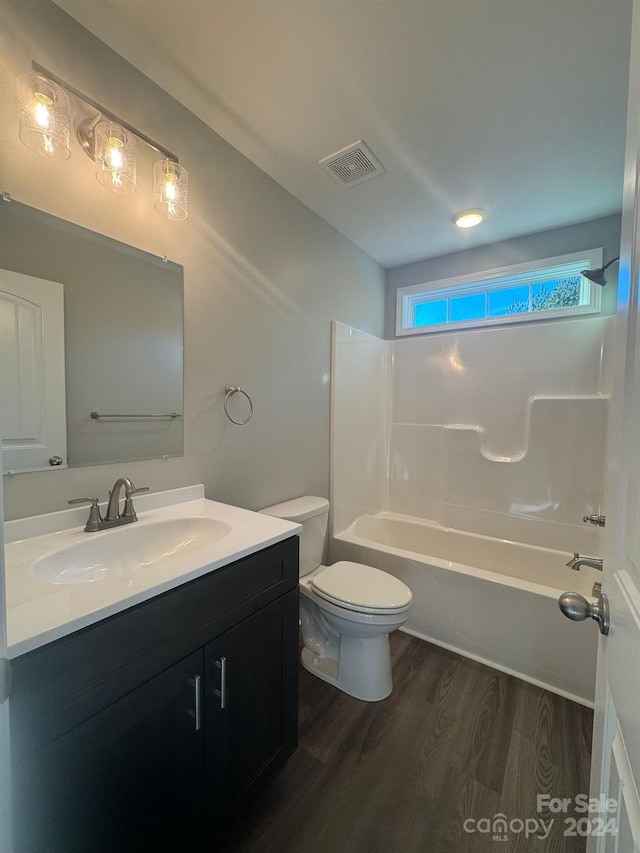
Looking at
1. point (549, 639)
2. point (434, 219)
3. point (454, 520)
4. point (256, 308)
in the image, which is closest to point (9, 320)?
point (256, 308)

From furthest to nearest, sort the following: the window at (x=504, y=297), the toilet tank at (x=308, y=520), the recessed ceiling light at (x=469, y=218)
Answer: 1. the window at (x=504, y=297)
2. the recessed ceiling light at (x=469, y=218)
3. the toilet tank at (x=308, y=520)

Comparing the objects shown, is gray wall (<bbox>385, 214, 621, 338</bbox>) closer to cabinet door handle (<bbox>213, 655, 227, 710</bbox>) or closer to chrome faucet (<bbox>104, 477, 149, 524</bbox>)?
chrome faucet (<bbox>104, 477, 149, 524</bbox>)

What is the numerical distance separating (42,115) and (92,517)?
1176 mm

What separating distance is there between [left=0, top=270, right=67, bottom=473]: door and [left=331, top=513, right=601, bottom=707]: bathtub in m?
1.70

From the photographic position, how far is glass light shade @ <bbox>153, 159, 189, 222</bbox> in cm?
129

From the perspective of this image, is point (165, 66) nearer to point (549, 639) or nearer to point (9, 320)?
point (9, 320)

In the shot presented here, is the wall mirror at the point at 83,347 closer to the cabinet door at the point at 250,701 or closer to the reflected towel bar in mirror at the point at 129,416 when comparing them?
the reflected towel bar in mirror at the point at 129,416

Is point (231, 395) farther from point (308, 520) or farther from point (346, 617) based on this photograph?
point (346, 617)

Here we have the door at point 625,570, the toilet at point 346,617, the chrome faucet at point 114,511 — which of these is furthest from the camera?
the toilet at point 346,617

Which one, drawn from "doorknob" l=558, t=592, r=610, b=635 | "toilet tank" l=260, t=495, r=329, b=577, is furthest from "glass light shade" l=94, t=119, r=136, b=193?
"doorknob" l=558, t=592, r=610, b=635

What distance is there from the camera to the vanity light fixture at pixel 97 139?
3.21 ft

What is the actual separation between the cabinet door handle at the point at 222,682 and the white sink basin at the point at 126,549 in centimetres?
32

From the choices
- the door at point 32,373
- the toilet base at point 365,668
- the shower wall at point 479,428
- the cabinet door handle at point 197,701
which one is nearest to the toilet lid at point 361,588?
the toilet base at point 365,668

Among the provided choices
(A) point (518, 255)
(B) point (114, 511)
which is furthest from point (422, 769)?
(A) point (518, 255)
